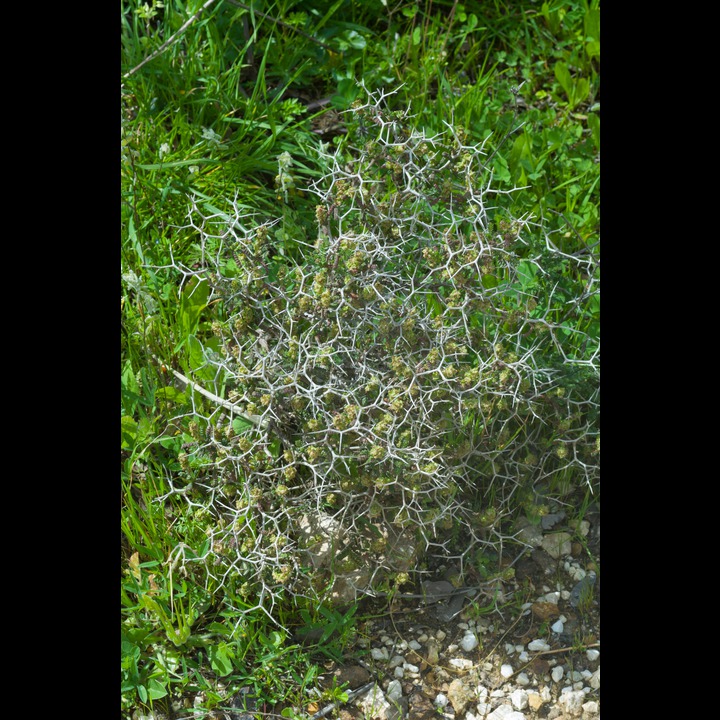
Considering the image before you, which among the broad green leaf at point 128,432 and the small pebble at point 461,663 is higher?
the broad green leaf at point 128,432

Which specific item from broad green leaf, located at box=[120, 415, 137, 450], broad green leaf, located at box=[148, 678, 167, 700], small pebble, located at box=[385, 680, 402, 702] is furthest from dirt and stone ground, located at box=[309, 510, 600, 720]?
broad green leaf, located at box=[120, 415, 137, 450]

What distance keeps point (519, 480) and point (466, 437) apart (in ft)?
0.70

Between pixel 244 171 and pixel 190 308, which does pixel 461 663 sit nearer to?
pixel 190 308

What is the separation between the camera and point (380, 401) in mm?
2527

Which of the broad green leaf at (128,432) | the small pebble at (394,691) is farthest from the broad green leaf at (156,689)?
the broad green leaf at (128,432)

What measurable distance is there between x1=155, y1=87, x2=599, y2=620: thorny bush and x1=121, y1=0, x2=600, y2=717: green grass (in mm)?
107

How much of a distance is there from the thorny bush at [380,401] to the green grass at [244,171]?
0.11 metres

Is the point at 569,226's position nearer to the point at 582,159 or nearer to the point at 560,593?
the point at 582,159

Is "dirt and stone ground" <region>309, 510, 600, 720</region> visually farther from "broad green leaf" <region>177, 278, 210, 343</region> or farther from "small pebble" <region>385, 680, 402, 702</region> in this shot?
"broad green leaf" <region>177, 278, 210, 343</region>

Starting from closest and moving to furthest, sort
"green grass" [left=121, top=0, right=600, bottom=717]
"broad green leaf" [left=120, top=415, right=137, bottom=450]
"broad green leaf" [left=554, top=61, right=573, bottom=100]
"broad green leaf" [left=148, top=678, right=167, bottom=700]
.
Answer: "broad green leaf" [left=148, top=678, right=167, bottom=700] → "green grass" [left=121, top=0, right=600, bottom=717] → "broad green leaf" [left=120, top=415, right=137, bottom=450] → "broad green leaf" [left=554, top=61, right=573, bottom=100]

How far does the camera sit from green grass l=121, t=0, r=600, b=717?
2594 millimetres

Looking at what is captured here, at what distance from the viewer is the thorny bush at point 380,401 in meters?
2.51

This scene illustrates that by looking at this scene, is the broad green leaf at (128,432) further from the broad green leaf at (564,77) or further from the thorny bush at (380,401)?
the broad green leaf at (564,77)

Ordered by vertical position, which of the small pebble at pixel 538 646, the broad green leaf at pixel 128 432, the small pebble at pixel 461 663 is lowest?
the small pebble at pixel 461 663
